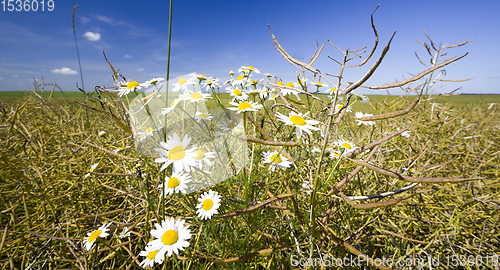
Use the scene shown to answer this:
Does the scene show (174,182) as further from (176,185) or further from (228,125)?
(228,125)

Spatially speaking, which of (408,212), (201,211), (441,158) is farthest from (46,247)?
(441,158)

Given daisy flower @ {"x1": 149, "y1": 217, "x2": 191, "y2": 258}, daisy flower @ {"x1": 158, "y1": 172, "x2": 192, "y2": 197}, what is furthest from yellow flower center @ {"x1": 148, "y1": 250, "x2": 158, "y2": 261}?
daisy flower @ {"x1": 158, "y1": 172, "x2": 192, "y2": 197}

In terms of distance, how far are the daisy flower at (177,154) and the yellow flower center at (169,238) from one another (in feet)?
0.96

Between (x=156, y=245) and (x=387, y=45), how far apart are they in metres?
0.86

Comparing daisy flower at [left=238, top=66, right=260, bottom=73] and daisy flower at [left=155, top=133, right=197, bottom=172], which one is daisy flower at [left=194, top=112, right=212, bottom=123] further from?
daisy flower at [left=238, top=66, right=260, bottom=73]

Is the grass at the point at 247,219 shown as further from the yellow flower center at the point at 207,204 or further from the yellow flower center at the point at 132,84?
the yellow flower center at the point at 132,84

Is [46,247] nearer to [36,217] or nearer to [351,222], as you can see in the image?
[36,217]

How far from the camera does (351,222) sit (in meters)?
1.04

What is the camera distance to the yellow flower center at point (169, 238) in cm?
72

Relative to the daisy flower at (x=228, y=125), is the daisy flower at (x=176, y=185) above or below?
below

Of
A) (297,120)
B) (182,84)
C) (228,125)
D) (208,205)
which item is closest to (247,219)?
(208,205)

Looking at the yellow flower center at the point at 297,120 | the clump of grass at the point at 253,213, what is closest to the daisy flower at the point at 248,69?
the clump of grass at the point at 253,213

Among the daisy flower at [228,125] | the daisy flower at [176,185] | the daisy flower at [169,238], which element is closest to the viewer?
the daisy flower at [169,238]

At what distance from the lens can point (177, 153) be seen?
A: 0.64m
